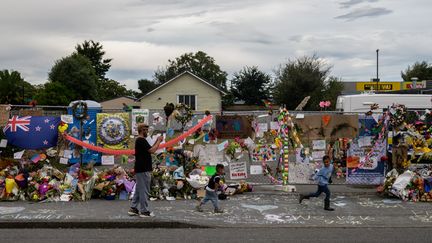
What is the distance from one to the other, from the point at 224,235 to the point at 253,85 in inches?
2288

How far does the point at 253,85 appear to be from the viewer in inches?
2589

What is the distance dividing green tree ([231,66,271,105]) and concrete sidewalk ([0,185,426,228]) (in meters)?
54.2

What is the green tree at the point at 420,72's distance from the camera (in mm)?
71375

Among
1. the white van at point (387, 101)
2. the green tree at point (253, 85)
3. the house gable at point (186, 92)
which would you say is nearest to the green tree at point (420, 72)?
the green tree at point (253, 85)

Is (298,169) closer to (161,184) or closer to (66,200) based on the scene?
(161,184)

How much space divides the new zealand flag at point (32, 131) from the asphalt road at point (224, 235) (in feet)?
12.0

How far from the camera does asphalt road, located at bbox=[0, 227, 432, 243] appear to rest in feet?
25.6

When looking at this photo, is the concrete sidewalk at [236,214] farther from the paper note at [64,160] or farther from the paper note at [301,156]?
the paper note at [64,160]

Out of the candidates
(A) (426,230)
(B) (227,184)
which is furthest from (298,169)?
(A) (426,230)

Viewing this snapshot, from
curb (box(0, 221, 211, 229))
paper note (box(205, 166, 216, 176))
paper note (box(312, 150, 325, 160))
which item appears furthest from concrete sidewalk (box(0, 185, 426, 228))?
paper note (box(312, 150, 325, 160))

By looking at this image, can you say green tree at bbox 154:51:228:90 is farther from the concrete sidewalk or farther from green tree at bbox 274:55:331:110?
the concrete sidewalk

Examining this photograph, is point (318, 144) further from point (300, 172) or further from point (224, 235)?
point (224, 235)

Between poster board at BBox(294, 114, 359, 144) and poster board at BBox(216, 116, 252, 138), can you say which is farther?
poster board at BBox(294, 114, 359, 144)

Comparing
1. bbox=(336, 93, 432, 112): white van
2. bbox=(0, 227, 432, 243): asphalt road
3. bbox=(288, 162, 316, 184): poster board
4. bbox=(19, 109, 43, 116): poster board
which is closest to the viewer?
bbox=(0, 227, 432, 243): asphalt road
